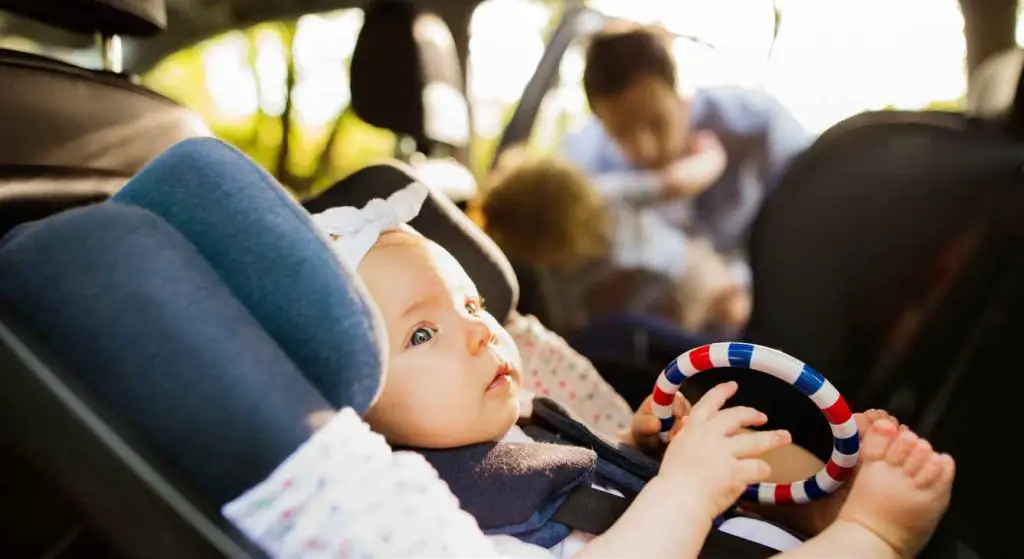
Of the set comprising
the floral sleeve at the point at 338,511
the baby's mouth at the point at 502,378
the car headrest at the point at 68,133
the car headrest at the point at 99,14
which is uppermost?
the car headrest at the point at 99,14

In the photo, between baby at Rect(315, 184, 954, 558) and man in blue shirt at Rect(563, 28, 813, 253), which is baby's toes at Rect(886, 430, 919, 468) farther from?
man in blue shirt at Rect(563, 28, 813, 253)

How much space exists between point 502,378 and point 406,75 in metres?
1.28

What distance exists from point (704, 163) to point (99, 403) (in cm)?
198

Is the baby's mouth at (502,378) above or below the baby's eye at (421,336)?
below

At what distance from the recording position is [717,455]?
851 mm

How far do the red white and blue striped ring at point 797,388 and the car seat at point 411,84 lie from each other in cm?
108

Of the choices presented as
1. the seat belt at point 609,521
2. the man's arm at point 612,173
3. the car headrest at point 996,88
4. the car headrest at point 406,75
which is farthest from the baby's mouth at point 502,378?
the man's arm at point 612,173

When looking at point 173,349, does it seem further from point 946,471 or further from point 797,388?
point 946,471

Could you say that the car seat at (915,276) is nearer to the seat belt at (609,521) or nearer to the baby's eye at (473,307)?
the seat belt at (609,521)

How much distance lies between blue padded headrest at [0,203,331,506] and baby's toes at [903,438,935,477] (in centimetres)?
58

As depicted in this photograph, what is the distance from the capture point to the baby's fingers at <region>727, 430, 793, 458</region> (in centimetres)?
85

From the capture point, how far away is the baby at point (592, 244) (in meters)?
1.85

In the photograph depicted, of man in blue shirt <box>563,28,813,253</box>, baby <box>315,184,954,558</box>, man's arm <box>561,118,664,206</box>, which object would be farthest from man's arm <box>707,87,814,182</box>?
baby <box>315,184,954,558</box>

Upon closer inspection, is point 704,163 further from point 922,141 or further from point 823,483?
point 823,483
